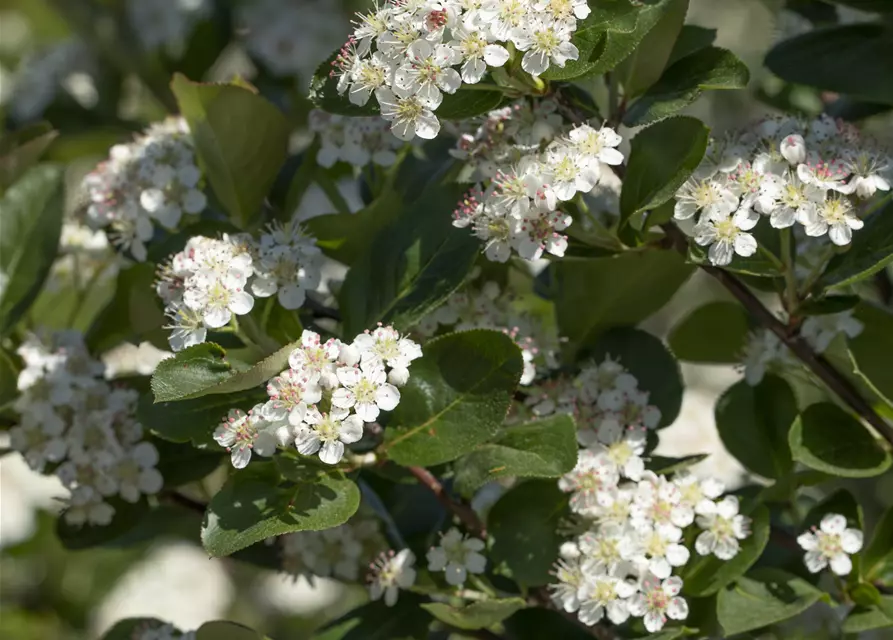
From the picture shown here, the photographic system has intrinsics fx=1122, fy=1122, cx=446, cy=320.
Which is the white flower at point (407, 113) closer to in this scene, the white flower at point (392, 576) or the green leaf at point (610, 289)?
the green leaf at point (610, 289)

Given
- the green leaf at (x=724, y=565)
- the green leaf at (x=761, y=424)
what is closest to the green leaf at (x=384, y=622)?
the green leaf at (x=724, y=565)

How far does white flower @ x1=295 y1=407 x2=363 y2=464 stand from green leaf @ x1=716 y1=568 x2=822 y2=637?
13.9 inches

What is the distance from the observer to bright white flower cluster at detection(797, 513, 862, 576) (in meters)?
1.00

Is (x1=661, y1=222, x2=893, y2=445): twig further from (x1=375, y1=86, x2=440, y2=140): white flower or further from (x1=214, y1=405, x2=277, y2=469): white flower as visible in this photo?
(x1=214, y1=405, x2=277, y2=469): white flower

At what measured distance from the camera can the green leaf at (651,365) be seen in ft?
3.56

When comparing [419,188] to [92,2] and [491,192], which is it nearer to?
[491,192]

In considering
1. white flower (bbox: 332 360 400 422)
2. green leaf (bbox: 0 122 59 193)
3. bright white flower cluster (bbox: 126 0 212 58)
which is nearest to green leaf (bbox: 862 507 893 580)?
white flower (bbox: 332 360 400 422)

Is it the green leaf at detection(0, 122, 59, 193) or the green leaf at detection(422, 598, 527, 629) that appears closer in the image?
the green leaf at detection(422, 598, 527, 629)

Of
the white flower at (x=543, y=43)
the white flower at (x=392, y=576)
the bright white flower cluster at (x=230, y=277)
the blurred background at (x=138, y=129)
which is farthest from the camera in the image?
the blurred background at (x=138, y=129)

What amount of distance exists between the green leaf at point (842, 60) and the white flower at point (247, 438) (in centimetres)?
63

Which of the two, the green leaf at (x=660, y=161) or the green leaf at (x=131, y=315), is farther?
the green leaf at (x=131, y=315)

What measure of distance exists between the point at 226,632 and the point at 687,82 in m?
0.62

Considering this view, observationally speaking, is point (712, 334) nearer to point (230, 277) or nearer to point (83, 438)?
point (230, 277)

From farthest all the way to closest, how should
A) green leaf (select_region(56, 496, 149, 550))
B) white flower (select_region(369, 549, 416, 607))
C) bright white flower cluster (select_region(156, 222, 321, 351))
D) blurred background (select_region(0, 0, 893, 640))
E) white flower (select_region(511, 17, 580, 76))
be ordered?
blurred background (select_region(0, 0, 893, 640)) → green leaf (select_region(56, 496, 149, 550)) → white flower (select_region(369, 549, 416, 607)) → bright white flower cluster (select_region(156, 222, 321, 351)) → white flower (select_region(511, 17, 580, 76))
